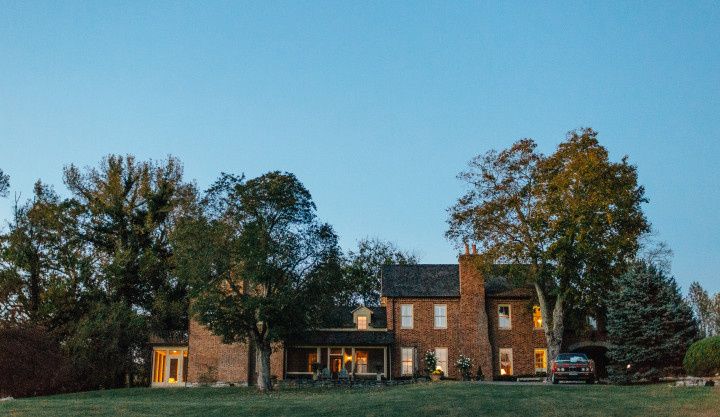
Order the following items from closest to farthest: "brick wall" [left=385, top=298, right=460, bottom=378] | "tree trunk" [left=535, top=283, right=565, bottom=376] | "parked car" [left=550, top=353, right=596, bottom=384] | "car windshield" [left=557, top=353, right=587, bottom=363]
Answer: "parked car" [left=550, top=353, right=596, bottom=384] → "car windshield" [left=557, top=353, right=587, bottom=363] → "tree trunk" [left=535, top=283, right=565, bottom=376] → "brick wall" [left=385, top=298, right=460, bottom=378]

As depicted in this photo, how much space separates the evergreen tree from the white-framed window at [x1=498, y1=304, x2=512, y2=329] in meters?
10.00

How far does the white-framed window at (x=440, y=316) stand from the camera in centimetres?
4484

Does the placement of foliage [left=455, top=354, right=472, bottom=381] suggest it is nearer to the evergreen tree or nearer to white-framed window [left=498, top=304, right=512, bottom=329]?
white-framed window [left=498, top=304, right=512, bottom=329]

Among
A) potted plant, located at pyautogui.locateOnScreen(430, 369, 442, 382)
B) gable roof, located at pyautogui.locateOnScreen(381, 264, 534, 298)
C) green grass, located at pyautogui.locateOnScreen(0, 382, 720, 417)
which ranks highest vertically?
gable roof, located at pyautogui.locateOnScreen(381, 264, 534, 298)

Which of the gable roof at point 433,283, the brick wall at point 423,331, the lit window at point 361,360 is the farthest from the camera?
the lit window at point 361,360

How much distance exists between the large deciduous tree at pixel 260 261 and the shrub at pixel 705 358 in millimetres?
16256

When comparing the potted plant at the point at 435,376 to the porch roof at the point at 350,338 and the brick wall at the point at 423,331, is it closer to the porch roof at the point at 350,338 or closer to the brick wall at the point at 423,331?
the brick wall at the point at 423,331

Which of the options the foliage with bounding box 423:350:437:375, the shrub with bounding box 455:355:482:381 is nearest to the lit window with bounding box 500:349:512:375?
the shrub with bounding box 455:355:482:381

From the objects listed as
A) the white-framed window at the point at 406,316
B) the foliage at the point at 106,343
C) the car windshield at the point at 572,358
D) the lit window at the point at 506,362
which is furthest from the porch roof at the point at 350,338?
the car windshield at the point at 572,358

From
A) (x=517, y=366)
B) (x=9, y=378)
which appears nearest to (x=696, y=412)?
(x=517, y=366)

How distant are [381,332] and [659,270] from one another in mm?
16893

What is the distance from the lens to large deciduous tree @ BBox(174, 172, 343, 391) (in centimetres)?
3406

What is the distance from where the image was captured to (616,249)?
124ft

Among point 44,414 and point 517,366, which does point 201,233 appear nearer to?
point 44,414
